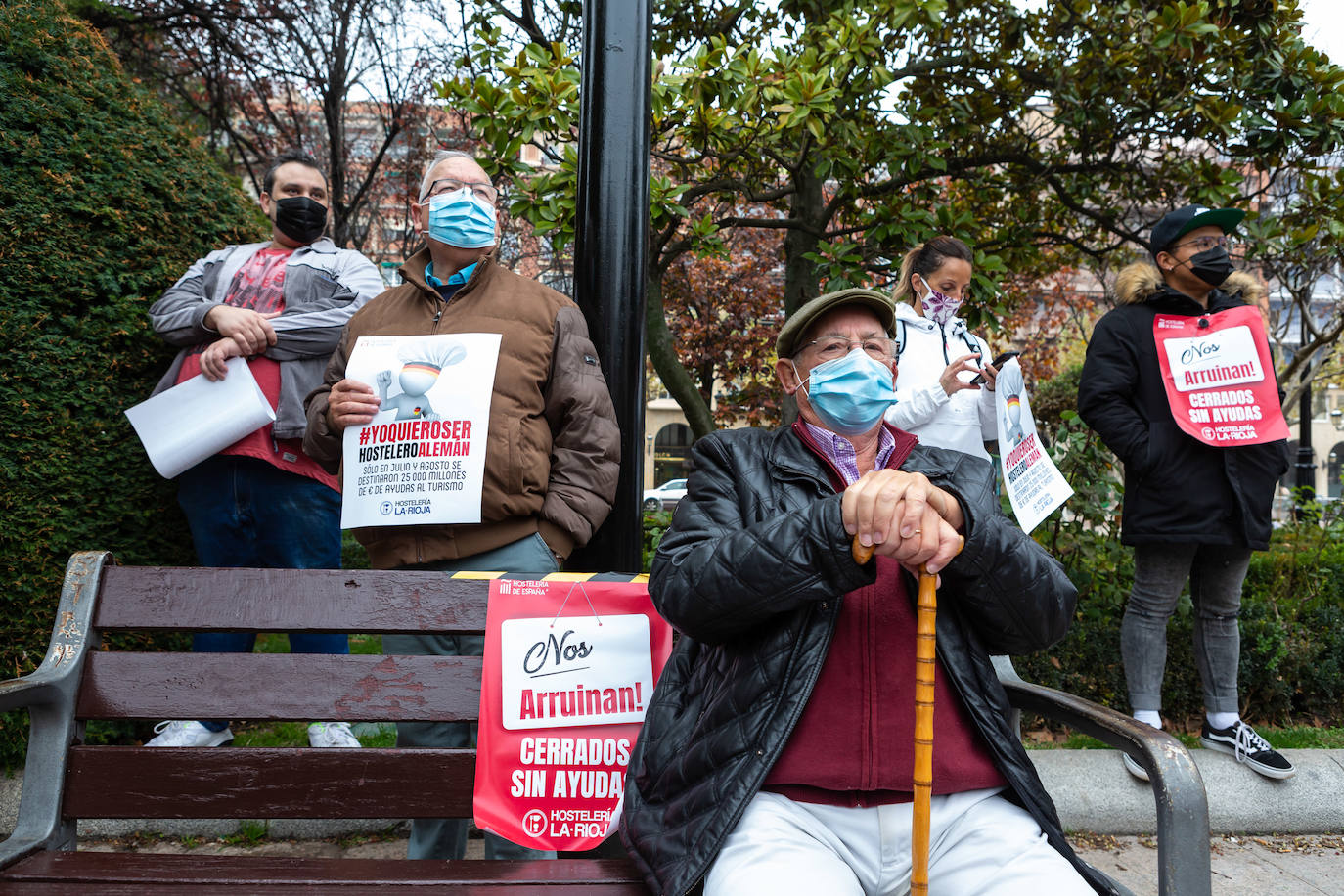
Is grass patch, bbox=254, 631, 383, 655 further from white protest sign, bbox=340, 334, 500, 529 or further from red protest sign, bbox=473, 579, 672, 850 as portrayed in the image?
red protest sign, bbox=473, 579, 672, 850

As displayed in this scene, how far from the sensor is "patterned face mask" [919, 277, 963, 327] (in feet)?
12.9

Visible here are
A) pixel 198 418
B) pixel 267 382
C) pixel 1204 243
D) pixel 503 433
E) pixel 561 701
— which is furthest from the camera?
pixel 1204 243

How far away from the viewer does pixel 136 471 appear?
3613 mm

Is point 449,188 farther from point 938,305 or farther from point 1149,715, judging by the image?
point 1149,715

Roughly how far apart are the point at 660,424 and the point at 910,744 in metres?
44.4

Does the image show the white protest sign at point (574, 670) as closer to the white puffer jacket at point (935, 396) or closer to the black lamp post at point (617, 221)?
the black lamp post at point (617, 221)

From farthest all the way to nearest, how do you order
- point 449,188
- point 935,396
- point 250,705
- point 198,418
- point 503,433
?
1. point 935,396
2. point 198,418
3. point 449,188
4. point 503,433
5. point 250,705

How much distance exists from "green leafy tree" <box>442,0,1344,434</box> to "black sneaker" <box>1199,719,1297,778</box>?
283 cm

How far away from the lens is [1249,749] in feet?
12.4

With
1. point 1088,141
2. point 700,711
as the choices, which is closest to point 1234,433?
point 700,711

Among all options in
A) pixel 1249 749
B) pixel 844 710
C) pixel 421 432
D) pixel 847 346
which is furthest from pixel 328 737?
pixel 1249 749

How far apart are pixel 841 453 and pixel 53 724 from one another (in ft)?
6.16

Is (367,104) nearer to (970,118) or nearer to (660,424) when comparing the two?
(970,118)

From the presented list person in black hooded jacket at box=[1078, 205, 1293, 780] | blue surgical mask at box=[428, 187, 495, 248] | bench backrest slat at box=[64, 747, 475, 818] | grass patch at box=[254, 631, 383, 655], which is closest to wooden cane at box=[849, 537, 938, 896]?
bench backrest slat at box=[64, 747, 475, 818]
